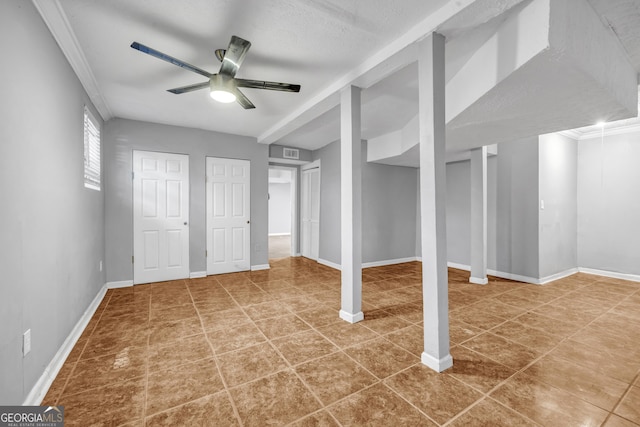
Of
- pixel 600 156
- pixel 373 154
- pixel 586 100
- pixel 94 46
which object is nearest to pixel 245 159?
pixel 373 154

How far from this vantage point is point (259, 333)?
2.63 meters

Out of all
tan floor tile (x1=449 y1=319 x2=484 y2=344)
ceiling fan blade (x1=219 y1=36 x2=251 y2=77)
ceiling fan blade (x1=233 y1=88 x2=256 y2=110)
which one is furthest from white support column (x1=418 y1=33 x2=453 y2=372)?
ceiling fan blade (x1=233 y1=88 x2=256 y2=110)

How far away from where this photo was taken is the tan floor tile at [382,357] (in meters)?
2.04

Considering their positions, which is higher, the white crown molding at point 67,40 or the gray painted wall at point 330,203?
the white crown molding at point 67,40

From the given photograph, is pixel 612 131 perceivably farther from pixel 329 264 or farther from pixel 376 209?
pixel 329 264

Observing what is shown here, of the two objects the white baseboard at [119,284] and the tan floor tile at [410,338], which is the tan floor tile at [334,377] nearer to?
the tan floor tile at [410,338]

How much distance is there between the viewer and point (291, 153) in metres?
6.09

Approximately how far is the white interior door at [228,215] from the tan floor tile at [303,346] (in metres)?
2.93

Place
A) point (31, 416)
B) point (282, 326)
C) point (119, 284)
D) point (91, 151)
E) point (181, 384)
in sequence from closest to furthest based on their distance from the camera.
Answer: point (31, 416) < point (181, 384) < point (282, 326) < point (91, 151) < point (119, 284)

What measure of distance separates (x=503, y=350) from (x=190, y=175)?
4959 mm

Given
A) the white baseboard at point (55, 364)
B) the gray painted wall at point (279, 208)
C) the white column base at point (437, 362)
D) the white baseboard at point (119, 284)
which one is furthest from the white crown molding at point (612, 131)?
the gray painted wall at point (279, 208)

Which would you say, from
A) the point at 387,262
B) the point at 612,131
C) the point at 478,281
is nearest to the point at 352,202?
the point at 478,281

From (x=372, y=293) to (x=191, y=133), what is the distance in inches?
→ 162

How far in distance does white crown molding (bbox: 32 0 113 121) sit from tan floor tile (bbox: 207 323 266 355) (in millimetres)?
2836
